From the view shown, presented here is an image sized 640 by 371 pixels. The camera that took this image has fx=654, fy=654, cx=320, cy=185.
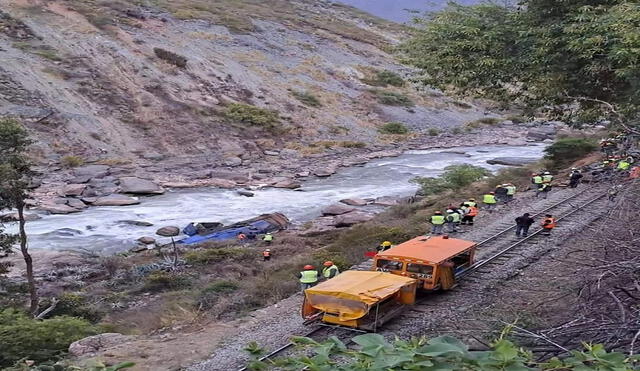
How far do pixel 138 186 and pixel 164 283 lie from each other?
17.8 metres

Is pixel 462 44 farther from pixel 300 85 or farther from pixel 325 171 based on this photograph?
pixel 300 85

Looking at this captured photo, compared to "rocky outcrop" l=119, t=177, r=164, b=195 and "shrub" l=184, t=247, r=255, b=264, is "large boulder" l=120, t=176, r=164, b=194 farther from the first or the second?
"shrub" l=184, t=247, r=255, b=264

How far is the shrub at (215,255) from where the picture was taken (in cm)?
2342

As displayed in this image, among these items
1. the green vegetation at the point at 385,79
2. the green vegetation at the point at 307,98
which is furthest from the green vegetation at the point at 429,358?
the green vegetation at the point at 385,79

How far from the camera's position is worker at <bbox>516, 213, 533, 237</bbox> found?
18.2 meters

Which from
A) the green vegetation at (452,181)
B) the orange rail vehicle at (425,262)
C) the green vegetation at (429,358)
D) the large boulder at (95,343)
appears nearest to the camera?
the green vegetation at (429,358)

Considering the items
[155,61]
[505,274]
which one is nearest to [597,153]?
[505,274]

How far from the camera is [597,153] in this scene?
36.8 meters

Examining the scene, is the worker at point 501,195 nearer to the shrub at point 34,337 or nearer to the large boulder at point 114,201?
the shrub at point 34,337

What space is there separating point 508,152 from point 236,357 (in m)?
46.2

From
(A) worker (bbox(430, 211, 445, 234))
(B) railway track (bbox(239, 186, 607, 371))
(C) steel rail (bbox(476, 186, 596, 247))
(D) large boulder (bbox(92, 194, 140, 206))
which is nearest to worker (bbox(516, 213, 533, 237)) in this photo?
(B) railway track (bbox(239, 186, 607, 371))

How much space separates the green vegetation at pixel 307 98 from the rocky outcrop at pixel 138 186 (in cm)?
2413

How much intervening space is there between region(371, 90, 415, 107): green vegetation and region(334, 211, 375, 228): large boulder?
119 feet

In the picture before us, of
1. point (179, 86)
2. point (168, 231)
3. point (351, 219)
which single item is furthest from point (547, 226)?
point (179, 86)
